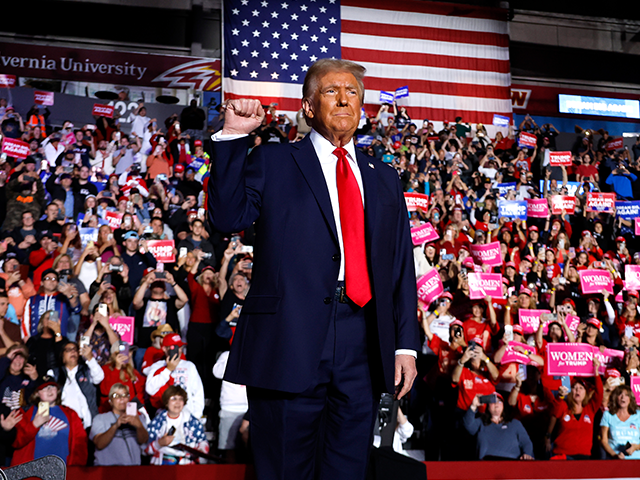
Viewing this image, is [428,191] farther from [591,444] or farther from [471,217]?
[591,444]

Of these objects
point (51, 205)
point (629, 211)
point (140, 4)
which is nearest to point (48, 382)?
point (51, 205)

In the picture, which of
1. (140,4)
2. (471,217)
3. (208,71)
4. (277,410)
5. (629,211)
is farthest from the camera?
(140,4)

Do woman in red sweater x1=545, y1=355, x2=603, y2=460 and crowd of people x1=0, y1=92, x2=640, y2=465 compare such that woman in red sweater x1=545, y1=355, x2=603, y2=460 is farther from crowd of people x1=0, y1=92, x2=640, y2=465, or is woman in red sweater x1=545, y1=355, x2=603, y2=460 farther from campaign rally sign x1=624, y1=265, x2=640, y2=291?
campaign rally sign x1=624, y1=265, x2=640, y2=291

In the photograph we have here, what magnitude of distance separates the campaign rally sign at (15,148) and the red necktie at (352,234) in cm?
700

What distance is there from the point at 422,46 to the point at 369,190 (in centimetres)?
1268

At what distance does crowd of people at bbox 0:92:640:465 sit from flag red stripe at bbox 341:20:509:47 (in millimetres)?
5303

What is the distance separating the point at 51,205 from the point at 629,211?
23.5 feet

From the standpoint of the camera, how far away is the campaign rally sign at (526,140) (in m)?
10.3

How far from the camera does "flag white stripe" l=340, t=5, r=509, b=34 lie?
13242 mm

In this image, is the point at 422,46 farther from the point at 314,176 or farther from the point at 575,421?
the point at 314,176

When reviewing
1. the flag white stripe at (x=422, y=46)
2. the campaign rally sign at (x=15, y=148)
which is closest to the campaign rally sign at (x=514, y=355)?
the campaign rally sign at (x=15, y=148)

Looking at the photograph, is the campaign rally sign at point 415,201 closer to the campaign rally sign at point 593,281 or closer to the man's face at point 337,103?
the campaign rally sign at point 593,281

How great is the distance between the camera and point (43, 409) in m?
4.18

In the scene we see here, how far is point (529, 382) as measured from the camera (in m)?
5.49
